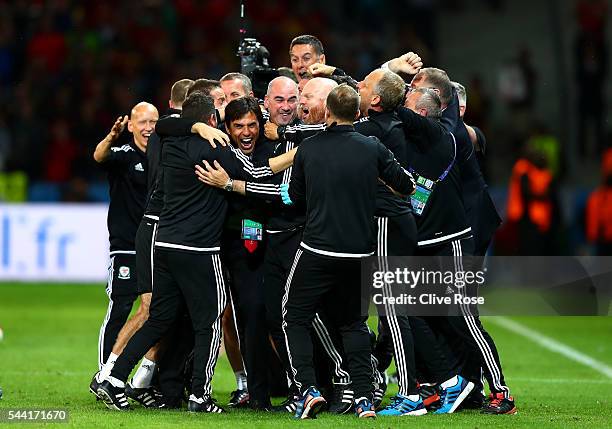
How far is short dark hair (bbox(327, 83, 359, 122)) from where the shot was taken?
8.55 m

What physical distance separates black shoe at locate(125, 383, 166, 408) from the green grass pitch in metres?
0.12

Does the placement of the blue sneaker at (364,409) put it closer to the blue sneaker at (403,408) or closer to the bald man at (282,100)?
the blue sneaker at (403,408)

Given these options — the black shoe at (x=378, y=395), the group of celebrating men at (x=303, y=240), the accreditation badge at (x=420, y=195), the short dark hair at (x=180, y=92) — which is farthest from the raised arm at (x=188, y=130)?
the black shoe at (x=378, y=395)

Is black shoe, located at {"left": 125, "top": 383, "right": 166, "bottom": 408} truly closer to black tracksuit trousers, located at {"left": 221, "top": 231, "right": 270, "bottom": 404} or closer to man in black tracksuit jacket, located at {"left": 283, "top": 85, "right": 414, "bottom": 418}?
black tracksuit trousers, located at {"left": 221, "top": 231, "right": 270, "bottom": 404}

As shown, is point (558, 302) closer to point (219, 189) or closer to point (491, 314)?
point (491, 314)

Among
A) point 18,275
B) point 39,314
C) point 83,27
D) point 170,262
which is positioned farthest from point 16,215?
point 170,262

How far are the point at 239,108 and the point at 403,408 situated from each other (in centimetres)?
230

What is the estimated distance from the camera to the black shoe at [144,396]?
363 inches

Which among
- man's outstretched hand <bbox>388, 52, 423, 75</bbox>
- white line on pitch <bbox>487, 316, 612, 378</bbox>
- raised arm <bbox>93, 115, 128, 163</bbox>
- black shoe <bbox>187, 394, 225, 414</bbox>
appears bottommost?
white line on pitch <bbox>487, 316, 612, 378</bbox>

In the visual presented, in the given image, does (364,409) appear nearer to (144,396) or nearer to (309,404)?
(309,404)

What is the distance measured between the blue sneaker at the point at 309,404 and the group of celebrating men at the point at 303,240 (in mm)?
11

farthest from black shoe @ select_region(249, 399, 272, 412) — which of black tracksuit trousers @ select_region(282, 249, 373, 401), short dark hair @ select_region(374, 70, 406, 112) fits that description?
short dark hair @ select_region(374, 70, 406, 112)

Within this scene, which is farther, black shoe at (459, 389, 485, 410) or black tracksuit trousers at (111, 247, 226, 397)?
black shoe at (459, 389, 485, 410)

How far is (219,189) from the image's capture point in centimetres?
888
